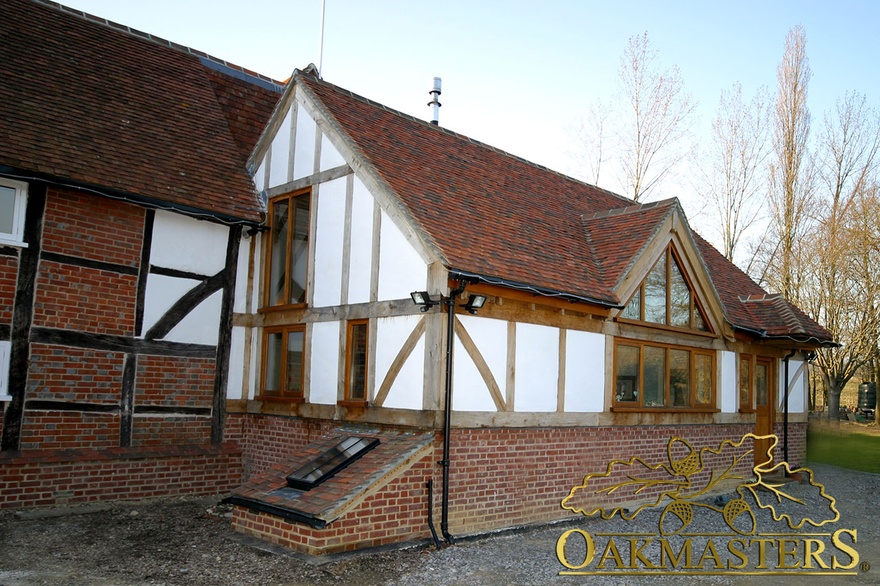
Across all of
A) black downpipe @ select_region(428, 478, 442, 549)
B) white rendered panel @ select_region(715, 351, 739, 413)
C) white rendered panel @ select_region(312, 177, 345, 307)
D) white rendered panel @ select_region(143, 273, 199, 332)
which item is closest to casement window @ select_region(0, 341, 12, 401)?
white rendered panel @ select_region(143, 273, 199, 332)

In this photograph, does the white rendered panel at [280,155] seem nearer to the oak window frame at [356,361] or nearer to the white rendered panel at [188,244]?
the white rendered panel at [188,244]

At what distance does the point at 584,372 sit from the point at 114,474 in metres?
6.83

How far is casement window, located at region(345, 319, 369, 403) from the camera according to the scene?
10398 mm

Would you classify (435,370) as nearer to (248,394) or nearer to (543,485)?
(543,485)

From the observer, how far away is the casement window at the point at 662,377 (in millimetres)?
12094

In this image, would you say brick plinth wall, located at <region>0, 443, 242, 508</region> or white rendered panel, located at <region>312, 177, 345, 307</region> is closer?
brick plinth wall, located at <region>0, 443, 242, 508</region>

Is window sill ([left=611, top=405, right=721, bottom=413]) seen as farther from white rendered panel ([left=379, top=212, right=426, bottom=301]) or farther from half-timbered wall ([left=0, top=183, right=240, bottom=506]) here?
half-timbered wall ([left=0, top=183, right=240, bottom=506])

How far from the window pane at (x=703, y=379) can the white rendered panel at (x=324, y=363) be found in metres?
6.66

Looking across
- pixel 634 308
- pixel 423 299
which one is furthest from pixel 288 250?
pixel 634 308

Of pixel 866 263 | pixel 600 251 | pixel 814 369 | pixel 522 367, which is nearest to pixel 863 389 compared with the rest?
pixel 814 369

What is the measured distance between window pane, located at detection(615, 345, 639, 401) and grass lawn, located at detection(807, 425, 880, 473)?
9963mm

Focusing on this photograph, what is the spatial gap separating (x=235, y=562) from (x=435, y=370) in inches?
124

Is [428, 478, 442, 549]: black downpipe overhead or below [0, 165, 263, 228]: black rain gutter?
below

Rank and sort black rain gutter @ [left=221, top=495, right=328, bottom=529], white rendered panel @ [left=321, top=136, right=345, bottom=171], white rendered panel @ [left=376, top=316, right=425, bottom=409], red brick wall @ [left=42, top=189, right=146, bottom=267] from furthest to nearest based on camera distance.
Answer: white rendered panel @ [left=321, top=136, right=345, bottom=171] → red brick wall @ [left=42, top=189, right=146, bottom=267] → white rendered panel @ [left=376, top=316, right=425, bottom=409] → black rain gutter @ [left=221, top=495, right=328, bottom=529]
